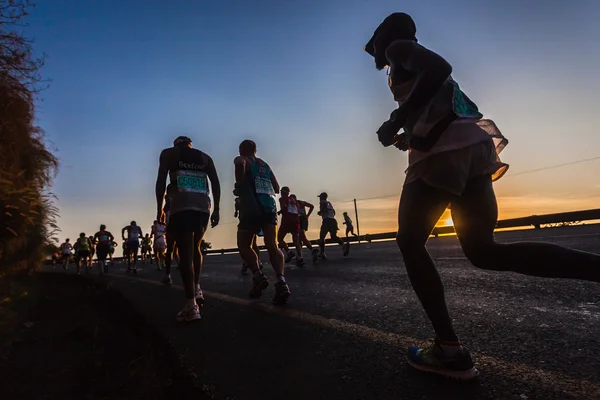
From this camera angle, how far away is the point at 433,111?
197 cm

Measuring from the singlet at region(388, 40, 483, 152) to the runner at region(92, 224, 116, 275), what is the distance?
50.4 ft

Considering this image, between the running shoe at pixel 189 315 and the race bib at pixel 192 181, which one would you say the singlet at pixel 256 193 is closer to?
the race bib at pixel 192 181

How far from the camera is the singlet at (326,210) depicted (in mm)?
12719

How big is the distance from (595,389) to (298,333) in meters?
1.92

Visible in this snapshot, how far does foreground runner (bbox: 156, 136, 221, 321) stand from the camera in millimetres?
4184

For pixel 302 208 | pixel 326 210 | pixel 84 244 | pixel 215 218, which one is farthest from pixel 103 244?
pixel 215 218

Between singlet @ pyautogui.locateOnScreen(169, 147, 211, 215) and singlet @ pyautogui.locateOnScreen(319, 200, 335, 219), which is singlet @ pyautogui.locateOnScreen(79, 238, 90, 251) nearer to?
singlet @ pyautogui.locateOnScreen(319, 200, 335, 219)

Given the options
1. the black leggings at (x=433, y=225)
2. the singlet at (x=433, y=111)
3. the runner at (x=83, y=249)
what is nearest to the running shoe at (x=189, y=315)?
the black leggings at (x=433, y=225)

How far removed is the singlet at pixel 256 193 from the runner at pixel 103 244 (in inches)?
488

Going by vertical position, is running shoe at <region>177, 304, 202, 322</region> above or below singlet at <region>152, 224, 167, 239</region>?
below

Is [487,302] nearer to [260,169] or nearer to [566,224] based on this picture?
[260,169]

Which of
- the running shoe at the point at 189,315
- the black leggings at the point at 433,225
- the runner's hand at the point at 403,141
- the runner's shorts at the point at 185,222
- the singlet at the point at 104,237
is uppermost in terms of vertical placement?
the singlet at the point at 104,237

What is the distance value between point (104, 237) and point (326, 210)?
934 cm

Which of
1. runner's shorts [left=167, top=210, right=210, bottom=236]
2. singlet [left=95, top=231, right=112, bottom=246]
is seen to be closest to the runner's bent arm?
runner's shorts [left=167, top=210, right=210, bottom=236]
